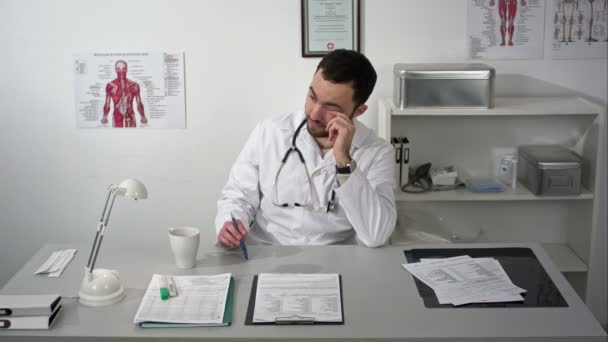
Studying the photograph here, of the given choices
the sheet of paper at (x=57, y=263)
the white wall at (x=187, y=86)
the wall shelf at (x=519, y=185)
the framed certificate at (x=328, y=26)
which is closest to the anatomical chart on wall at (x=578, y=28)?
the white wall at (x=187, y=86)

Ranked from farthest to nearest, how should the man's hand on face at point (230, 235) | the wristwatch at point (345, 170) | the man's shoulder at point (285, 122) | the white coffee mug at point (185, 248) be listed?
1. the man's shoulder at point (285, 122)
2. the wristwatch at point (345, 170)
3. the man's hand on face at point (230, 235)
4. the white coffee mug at point (185, 248)

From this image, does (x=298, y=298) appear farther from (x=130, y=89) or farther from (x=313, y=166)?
(x=130, y=89)

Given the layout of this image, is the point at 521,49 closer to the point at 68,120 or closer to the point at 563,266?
the point at 563,266

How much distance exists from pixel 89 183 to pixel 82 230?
263 mm

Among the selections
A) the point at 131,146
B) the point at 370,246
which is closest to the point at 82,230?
the point at 131,146

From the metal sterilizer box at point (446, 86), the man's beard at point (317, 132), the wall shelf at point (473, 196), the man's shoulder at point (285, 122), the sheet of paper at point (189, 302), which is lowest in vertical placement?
the sheet of paper at point (189, 302)

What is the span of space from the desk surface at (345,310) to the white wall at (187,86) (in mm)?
1321

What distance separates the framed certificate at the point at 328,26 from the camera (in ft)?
11.2

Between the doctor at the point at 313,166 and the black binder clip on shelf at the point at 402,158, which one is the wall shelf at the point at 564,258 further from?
the doctor at the point at 313,166

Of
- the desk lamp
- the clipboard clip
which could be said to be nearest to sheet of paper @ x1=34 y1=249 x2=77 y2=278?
the desk lamp

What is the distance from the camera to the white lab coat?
107 inches

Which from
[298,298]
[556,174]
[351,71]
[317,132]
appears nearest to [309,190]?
[317,132]

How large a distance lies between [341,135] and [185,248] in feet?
2.23

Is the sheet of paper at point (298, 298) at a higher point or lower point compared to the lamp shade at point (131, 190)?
lower
